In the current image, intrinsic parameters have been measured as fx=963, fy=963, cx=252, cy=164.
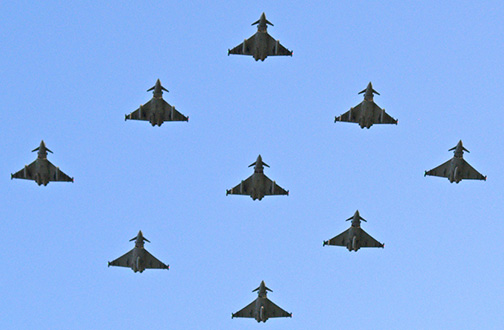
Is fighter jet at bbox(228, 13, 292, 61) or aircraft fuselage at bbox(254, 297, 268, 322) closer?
fighter jet at bbox(228, 13, 292, 61)

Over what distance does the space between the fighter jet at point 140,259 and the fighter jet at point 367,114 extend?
2866cm

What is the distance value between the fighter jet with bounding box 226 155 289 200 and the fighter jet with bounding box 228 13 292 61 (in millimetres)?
13459

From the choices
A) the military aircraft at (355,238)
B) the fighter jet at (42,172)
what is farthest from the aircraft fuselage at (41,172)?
the military aircraft at (355,238)

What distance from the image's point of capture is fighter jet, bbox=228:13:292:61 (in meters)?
118

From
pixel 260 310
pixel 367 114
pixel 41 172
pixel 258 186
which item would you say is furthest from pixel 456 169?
pixel 41 172

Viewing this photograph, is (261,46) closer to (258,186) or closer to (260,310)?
(258,186)

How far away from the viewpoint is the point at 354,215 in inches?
4695

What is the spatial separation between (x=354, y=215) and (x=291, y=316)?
1626 cm

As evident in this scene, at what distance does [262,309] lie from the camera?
396ft

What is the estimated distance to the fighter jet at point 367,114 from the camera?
4685 inches

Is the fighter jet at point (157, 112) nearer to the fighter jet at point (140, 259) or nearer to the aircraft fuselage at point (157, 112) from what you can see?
the aircraft fuselage at point (157, 112)

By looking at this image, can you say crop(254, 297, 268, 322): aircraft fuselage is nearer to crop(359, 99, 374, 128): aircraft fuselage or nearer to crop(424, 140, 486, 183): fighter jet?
crop(359, 99, 374, 128): aircraft fuselage

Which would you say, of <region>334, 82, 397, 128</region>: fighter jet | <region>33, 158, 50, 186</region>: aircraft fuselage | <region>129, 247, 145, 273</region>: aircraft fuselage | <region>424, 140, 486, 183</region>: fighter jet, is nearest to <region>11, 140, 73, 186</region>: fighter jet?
<region>33, 158, 50, 186</region>: aircraft fuselage

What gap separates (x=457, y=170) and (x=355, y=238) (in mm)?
15084
